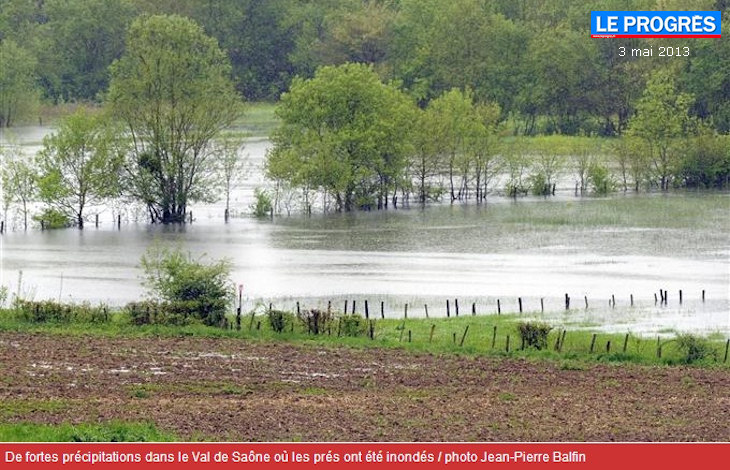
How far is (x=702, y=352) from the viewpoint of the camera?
1588 inches

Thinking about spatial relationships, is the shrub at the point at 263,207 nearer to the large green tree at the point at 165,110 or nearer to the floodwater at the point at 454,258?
the floodwater at the point at 454,258

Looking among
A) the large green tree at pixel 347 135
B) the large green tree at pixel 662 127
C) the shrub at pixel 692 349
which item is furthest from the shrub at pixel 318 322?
the large green tree at pixel 662 127

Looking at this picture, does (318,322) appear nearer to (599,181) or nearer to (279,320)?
(279,320)

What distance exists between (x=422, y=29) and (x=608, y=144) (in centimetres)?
2796

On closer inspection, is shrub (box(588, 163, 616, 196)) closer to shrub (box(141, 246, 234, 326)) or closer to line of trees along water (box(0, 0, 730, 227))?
line of trees along water (box(0, 0, 730, 227))

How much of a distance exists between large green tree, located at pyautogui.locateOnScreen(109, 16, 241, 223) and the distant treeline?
1548 inches

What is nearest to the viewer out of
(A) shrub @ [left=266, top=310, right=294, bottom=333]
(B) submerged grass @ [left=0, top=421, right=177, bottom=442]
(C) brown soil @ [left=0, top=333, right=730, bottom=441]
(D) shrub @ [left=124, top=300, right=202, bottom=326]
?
(B) submerged grass @ [left=0, top=421, right=177, bottom=442]

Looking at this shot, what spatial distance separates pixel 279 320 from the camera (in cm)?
4416

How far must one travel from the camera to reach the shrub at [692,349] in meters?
40.2

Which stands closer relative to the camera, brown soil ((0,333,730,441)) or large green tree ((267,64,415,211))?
brown soil ((0,333,730,441))

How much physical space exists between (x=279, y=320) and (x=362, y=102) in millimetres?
50687

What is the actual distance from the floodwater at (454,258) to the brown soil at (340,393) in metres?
9.76

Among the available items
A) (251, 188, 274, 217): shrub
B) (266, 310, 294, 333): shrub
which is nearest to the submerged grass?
(266, 310, 294, 333): shrub

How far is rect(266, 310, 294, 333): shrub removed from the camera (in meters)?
44.1
